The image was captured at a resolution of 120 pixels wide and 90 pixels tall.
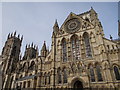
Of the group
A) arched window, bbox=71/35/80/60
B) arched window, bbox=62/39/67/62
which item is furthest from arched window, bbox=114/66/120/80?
arched window, bbox=62/39/67/62

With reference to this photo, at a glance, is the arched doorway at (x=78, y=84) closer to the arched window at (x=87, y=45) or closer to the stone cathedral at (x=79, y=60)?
the stone cathedral at (x=79, y=60)

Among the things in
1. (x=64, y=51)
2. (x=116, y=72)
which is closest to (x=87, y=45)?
(x=64, y=51)

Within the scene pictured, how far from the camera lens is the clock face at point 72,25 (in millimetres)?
24859

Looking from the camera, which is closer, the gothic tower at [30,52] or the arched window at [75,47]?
the arched window at [75,47]

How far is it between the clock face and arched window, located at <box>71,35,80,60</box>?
1955 millimetres

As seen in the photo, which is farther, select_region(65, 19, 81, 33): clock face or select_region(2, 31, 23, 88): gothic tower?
select_region(2, 31, 23, 88): gothic tower

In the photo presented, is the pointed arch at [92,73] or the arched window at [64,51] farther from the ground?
the arched window at [64,51]

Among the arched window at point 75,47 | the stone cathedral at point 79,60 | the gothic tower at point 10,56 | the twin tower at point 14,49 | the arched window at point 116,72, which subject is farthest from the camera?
the twin tower at point 14,49

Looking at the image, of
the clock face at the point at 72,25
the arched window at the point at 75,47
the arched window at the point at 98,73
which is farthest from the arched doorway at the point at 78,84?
the clock face at the point at 72,25

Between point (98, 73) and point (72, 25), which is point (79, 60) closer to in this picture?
point (98, 73)

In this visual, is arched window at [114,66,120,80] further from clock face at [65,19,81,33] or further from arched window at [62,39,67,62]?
clock face at [65,19,81,33]

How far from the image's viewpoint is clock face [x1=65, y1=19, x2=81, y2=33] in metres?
24.9

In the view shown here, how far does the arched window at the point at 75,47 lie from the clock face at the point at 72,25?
196 centimetres

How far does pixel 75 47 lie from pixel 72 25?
608cm
